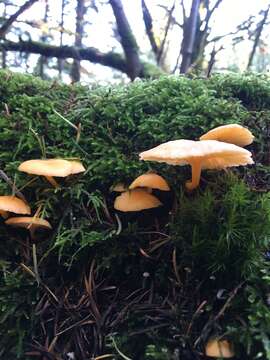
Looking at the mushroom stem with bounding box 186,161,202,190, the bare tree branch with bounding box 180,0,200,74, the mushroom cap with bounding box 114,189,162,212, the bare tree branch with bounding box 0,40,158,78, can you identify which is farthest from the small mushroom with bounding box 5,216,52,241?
the bare tree branch with bounding box 0,40,158,78

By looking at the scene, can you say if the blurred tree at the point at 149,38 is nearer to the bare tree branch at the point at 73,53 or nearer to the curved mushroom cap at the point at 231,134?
the bare tree branch at the point at 73,53

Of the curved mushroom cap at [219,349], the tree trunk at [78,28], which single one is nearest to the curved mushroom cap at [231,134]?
the curved mushroom cap at [219,349]

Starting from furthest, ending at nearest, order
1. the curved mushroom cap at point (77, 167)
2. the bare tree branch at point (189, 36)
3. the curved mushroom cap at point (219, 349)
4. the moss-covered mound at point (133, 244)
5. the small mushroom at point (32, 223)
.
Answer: the bare tree branch at point (189, 36) < the curved mushroom cap at point (77, 167) < the small mushroom at point (32, 223) < the moss-covered mound at point (133, 244) < the curved mushroom cap at point (219, 349)

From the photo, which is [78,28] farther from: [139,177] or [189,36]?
[139,177]

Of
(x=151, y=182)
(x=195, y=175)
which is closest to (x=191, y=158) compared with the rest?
(x=195, y=175)

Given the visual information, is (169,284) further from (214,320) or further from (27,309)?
(27,309)

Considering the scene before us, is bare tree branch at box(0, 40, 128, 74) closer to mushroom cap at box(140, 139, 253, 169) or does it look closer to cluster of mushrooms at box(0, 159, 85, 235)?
cluster of mushrooms at box(0, 159, 85, 235)

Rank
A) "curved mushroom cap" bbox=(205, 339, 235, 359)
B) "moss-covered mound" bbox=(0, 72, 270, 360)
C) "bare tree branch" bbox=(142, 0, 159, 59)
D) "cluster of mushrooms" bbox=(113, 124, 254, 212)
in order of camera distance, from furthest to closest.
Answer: "bare tree branch" bbox=(142, 0, 159, 59) → "cluster of mushrooms" bbox=(113, 124, 254, 212) → "moss-covered mound" bbox=(0, 72, 270, 360) → "curved mushroom cap" bbox=(205, 339, 235, 359)

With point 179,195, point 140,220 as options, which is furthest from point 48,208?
point 179,195
